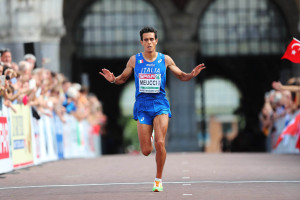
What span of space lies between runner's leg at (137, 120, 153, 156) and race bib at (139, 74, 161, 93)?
0.46 metres

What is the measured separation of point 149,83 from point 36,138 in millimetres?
8242

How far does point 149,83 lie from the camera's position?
1107 cm

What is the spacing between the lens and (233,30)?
36625mm

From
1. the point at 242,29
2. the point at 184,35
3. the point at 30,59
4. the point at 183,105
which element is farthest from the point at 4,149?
the point at 242,29

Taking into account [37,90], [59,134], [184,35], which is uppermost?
[184,35]

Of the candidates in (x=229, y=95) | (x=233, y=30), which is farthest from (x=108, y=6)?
(x=229, y=95)

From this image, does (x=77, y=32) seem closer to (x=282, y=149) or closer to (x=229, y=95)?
(x=282, y=149)

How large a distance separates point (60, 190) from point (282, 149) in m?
14.8

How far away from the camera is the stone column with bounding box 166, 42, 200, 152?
35219 mm

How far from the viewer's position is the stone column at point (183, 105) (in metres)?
35.2

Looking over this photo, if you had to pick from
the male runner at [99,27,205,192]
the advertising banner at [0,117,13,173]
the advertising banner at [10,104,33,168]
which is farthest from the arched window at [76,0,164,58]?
the male runner at [99,27,205,192]

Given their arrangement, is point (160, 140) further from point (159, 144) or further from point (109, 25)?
point (109, 25)

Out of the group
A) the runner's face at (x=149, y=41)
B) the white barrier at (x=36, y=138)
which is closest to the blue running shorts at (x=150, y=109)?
the runner's face at (x=149, y=41)

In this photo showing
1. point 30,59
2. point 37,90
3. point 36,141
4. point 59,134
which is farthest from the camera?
point 59,134
